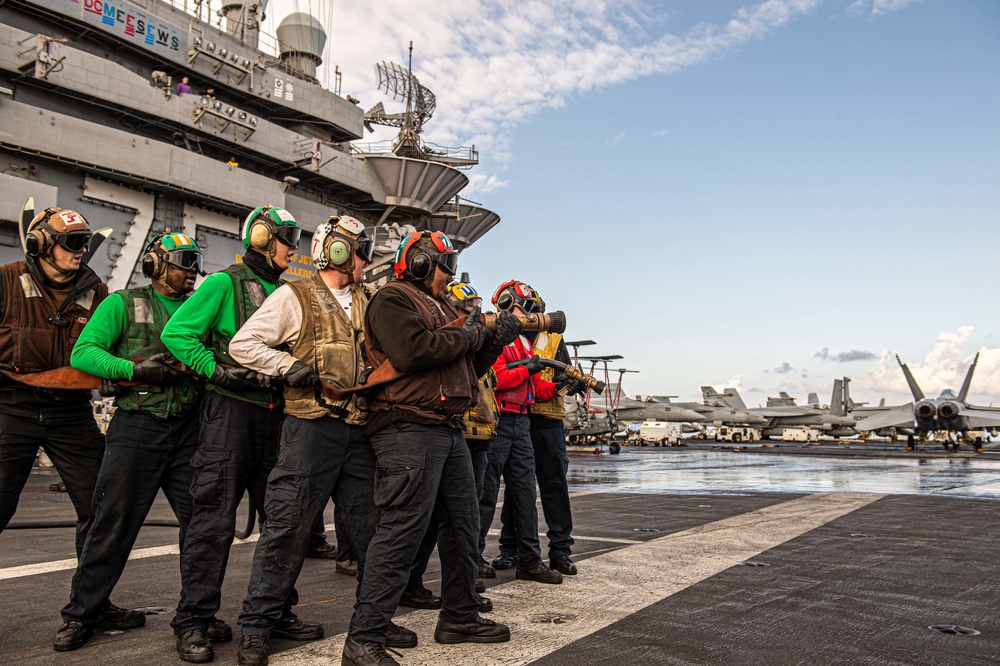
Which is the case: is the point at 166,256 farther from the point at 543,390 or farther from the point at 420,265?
the point at 543,390

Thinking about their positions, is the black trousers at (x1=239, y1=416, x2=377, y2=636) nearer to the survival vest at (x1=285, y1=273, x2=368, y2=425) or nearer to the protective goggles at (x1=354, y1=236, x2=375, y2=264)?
the survival vest at (x1=285, y1=273, x2=368, y2=425)

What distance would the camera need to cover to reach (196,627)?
337cm

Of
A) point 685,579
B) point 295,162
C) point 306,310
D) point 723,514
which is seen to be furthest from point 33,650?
point 295,162

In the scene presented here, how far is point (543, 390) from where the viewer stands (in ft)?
18.4

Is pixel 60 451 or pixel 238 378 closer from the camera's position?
pixel 238 378

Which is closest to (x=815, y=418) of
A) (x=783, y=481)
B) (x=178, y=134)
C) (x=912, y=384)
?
(x=912, y=384)

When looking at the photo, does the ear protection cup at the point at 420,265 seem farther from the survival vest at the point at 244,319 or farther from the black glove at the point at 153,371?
the black glove at the point at 153,371

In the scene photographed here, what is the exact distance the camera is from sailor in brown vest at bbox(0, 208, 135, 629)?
3.76m

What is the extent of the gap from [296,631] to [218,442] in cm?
106

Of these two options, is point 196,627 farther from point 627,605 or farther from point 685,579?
point 685,579

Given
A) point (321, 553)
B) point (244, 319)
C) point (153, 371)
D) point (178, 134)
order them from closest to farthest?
point (153, 371) → point (244, 319) → point (321, 553) → point (178, 134)

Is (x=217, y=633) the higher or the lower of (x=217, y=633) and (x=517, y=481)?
the lower

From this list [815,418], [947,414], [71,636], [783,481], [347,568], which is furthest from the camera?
[815,418]

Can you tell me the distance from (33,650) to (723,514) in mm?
7595
